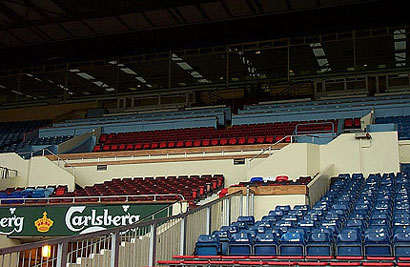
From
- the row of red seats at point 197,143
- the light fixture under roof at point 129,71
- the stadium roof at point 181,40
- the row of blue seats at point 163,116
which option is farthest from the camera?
the light fixture under roof at point 129,71

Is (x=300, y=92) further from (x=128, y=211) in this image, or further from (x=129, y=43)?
(x=128, y=211)

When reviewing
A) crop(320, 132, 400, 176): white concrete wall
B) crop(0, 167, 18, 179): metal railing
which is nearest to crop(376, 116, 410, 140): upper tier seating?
crop(320, 132, 400, 176): white concrete wall

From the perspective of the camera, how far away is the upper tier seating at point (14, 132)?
82.3 feet

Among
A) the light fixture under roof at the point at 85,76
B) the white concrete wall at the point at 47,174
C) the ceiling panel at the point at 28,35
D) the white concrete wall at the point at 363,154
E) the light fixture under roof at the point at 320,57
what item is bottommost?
the white concrete wall at the point at 47,174

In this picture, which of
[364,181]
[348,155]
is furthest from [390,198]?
[348,155]

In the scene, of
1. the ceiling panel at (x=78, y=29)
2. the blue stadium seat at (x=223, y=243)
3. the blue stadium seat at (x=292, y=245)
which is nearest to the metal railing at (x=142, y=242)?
the blue stadium seat at (x=223, y=243)

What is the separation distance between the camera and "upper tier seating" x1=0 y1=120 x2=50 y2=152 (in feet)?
82.3

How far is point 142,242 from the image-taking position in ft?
26.2

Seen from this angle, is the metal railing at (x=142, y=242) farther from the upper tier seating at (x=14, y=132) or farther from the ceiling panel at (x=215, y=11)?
the upper tier seating at (x=14, y=132)

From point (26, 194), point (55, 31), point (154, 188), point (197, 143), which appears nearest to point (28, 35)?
point (55, 31)

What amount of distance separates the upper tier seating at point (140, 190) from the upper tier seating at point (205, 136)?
2.85 meters

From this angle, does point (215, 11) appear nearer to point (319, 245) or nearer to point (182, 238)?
point (182, 238)

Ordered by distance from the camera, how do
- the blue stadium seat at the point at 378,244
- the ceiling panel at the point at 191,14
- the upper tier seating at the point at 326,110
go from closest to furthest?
the blue stadium seat at the point at 378,244 → the upper tier seating at the point at 326,110 → the ceiling panel at the point at 191,14

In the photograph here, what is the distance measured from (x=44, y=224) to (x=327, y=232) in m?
8.41
